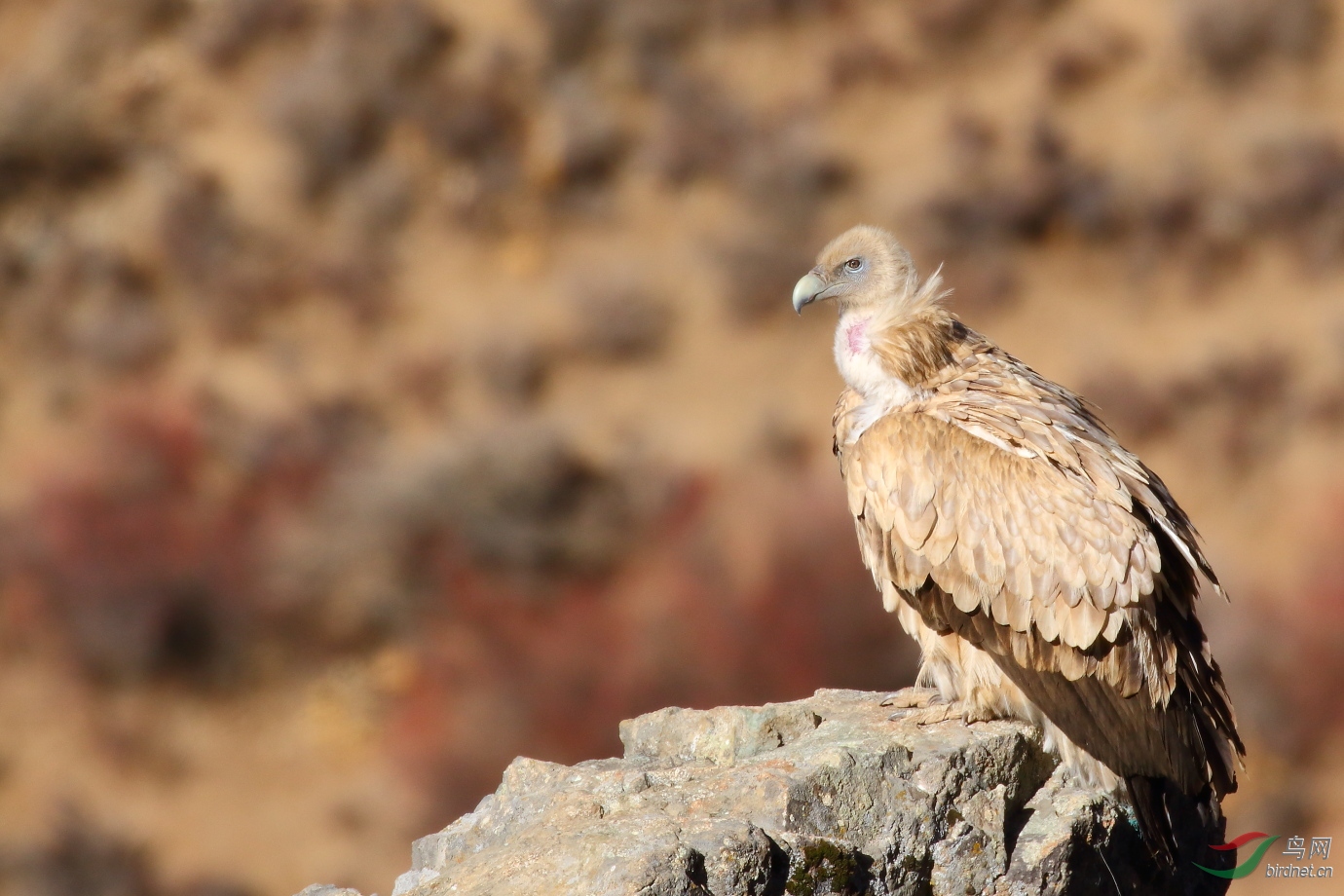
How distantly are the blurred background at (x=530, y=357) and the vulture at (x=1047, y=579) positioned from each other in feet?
32.9

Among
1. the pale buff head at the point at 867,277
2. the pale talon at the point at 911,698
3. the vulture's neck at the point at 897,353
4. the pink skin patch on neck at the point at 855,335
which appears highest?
the pale buff head at the point at 867,277

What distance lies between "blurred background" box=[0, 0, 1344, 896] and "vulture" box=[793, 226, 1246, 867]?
10.0 metres

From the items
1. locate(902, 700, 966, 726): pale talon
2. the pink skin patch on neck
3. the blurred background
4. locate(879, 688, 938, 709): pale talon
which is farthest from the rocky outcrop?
the blurred background

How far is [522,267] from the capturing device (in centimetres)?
2312

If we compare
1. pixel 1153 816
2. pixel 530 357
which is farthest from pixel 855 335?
pixel 530 357

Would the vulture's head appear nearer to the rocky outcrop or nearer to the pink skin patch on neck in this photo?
the pink skin patch on neck

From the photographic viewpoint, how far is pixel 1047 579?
5609mm

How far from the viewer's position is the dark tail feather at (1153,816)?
214 inches

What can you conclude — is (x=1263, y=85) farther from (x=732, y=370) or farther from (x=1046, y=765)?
(x=1046, y=765)

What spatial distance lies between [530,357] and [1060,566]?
1672cm

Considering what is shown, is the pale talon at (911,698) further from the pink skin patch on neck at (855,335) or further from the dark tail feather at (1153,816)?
the pink skin patch on neck at (855,335)

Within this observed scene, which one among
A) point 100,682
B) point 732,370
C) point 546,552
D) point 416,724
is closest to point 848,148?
point 732,370

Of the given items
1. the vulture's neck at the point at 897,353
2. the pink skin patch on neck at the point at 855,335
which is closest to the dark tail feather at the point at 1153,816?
Answer: the vulture's neck at the point at 897,353

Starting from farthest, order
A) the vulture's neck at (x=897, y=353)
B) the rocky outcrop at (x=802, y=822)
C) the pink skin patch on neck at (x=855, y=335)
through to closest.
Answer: the pink skin patch on neck at (x=855, y=335) < the vulture's neck at (x=897, y=353) < the rocky outcrop at (x=802, y=822)
